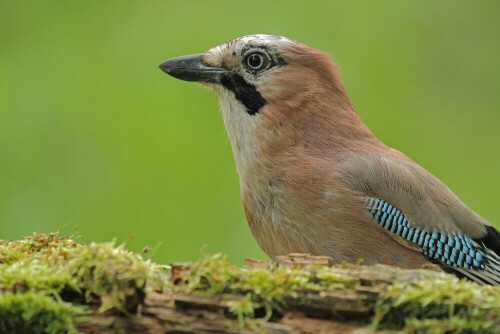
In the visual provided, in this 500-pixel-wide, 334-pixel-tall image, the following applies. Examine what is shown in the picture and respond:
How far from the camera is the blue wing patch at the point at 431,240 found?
18.4ft

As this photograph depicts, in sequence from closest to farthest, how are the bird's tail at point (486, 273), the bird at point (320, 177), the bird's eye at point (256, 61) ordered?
the bird at point (320, 177) < the bird's tail at point (486, 273) < the bird's eye at point (256, 61)

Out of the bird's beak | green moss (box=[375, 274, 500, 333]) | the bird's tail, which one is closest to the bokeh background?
the bird's beak

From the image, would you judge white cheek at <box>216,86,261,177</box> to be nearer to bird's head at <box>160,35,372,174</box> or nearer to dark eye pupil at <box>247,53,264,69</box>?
bird's head at <box>160,35,372,174</box>

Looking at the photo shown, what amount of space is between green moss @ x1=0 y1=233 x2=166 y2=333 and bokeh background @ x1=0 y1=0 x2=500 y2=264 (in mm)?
4278

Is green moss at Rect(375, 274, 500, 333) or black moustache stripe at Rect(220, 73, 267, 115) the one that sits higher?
black moustache stripe at Rect(220, 73, 267, 115)

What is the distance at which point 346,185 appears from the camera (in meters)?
5.66

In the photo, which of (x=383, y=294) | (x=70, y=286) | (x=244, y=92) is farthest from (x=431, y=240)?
(x=70, y=286)

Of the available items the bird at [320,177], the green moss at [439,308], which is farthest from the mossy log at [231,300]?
the bird at [320,177]

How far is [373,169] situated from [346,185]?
1.12 ft

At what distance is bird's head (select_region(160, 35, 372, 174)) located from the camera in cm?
607

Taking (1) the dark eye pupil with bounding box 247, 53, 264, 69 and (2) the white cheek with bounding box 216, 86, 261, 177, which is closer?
(2) the white cheek with bounding box 216, 86, 261, 177

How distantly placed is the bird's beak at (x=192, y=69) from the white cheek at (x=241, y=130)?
129 millimetres

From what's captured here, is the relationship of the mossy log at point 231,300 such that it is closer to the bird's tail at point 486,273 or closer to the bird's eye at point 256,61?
the bird's tail at point 486,273

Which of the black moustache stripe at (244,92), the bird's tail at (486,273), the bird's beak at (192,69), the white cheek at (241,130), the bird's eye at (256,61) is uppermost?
the bird's eye at (256,61)
